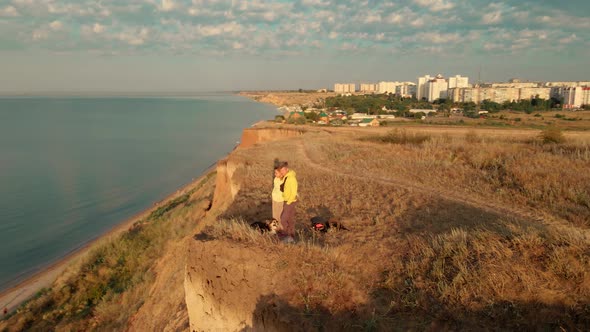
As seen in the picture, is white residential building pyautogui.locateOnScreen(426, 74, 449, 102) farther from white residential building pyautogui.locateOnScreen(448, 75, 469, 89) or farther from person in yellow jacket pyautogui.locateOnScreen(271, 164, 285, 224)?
person in yellow jacket pyautogui.locateOnScreen(271, 164, 285, 224)

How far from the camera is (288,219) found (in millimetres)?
6496

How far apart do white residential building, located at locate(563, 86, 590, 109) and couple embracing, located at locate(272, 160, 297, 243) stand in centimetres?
10540

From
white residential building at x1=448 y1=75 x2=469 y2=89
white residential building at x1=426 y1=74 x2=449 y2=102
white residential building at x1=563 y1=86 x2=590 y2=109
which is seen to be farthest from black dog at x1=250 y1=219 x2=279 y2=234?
white residential building at x1=448 y1=75 x2=469 y2=89

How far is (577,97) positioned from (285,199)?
112 m

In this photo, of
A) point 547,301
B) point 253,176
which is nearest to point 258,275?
point 547,301

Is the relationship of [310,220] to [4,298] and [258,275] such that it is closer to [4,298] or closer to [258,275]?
[258,275]

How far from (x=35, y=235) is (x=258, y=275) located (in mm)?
22888

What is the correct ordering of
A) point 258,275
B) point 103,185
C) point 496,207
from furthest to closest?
point 103,185 < point 496,207 < point 258,275

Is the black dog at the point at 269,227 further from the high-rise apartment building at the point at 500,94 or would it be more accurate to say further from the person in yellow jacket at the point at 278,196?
the high-rise apartment building at the point at 500,94

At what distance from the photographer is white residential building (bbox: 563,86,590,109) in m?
90.8

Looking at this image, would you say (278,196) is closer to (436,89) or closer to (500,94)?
(500,94)

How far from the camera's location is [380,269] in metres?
5.26

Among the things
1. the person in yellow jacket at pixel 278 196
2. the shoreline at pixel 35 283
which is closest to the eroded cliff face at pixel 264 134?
the shoreline at pixel 35 283

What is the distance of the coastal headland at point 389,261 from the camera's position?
4.27 meters
